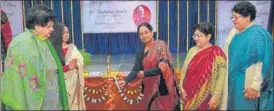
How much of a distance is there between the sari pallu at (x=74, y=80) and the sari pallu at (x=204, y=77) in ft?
3.42

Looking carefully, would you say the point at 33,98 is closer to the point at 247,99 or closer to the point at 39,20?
the point at 39,20

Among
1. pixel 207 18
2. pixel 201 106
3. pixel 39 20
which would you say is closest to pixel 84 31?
pixel 207 18

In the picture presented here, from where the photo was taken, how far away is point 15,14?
31.4 ft

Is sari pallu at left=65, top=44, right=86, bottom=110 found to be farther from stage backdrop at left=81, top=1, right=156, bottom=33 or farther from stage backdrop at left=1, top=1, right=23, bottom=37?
stage backdrop at left=1, top=1, right=23, bottom=37

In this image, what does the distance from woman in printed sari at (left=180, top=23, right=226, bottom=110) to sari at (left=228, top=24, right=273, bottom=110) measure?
183 millimetres

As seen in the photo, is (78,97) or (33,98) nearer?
(33,98)

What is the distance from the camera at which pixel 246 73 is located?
3.36 metres

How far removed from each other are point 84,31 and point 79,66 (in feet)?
18.6

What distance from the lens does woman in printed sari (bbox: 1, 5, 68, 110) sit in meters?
2.88

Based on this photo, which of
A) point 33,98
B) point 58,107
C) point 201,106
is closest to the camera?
point 33,98

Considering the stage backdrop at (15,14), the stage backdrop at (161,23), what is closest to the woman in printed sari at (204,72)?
the stage backdrop at (161,23)

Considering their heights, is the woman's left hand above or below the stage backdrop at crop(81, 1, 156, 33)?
below

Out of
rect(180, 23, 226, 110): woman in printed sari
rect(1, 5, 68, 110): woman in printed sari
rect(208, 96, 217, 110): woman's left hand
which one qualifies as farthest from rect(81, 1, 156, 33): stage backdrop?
rect(1, 5, 68, 110): woman in printed sari

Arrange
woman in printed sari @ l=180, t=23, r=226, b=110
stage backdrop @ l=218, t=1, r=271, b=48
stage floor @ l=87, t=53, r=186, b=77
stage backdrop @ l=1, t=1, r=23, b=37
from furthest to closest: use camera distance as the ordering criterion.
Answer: stage backdrop @ l=1, t=1, r=23, b=37, stage backdrop @ l=218, t=1, r=271, b=48, stage floor @ l=87, t=53, r=186, b=77, woman in printed sari @ l=180, t=23, r=226, b=110
